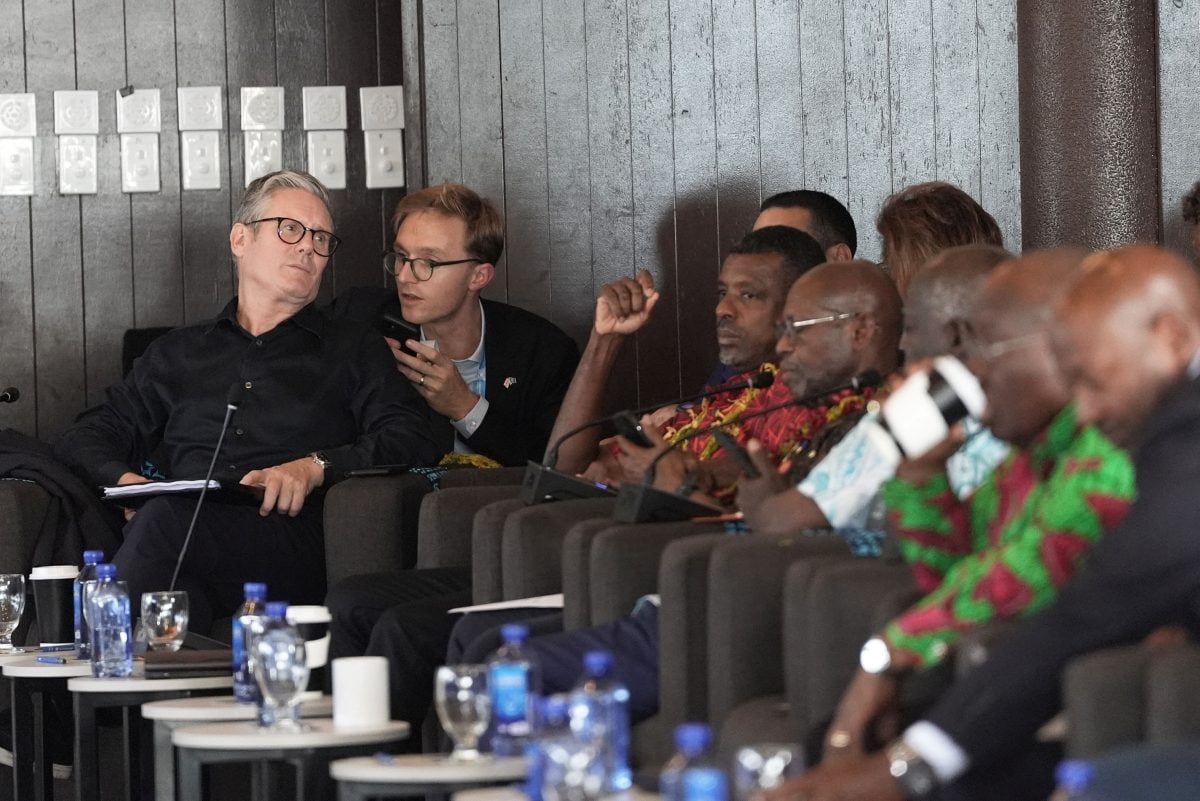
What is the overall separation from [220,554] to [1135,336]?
274cm

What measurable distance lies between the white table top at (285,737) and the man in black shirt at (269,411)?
1410mm

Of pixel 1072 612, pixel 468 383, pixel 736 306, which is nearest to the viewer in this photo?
pixel 1072 612

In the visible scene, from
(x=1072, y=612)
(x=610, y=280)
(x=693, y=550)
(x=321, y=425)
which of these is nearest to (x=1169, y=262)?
(x=1072, y=612)

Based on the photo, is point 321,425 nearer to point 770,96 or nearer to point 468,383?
point 468,383

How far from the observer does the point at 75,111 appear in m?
5.34

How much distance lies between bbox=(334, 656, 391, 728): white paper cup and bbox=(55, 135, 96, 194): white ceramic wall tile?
9.53ft

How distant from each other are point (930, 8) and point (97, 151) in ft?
7.68

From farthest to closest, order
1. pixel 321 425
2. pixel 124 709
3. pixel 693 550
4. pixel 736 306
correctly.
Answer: pixel 321 425 < pixel 736 306 < pixel 124 709 < pixel 693 550

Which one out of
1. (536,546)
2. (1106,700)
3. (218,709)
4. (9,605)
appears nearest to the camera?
(1106,700)

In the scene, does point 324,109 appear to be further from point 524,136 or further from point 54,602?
point 54,602

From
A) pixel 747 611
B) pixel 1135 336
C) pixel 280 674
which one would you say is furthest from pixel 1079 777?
pixel 280 674

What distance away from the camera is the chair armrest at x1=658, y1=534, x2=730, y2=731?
2.68m

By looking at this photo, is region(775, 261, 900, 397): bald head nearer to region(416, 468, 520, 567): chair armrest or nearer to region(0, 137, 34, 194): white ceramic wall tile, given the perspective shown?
region(416, 468, 520, 567): chair armrest

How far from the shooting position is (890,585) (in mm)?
2338
